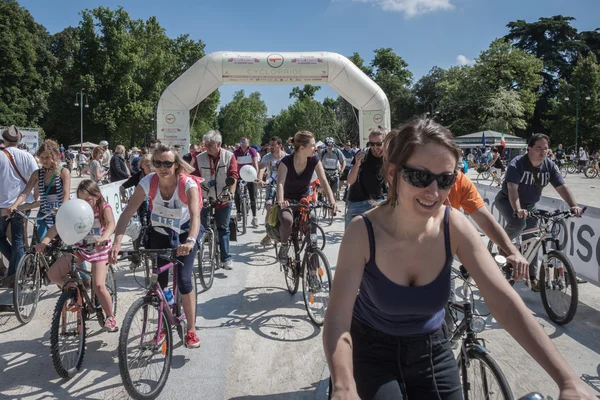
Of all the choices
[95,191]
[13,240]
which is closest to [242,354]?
[95,191]

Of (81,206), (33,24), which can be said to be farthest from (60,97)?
(81,206)

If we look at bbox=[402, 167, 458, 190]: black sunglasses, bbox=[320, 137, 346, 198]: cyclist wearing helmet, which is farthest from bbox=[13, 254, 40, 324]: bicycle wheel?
bbox=[320, 137, 346, 198]: cyclist wearing helmet

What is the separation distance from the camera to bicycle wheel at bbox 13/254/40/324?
4770 mm

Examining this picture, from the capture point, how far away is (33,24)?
163 feet

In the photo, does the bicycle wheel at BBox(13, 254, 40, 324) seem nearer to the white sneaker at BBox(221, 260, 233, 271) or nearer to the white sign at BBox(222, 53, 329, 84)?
the white sneaker at BBox(221, 260, 233, 271)

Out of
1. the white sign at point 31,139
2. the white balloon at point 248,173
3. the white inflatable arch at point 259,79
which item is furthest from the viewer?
the white sign at point 31,139

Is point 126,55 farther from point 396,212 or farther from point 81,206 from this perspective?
point 396,212

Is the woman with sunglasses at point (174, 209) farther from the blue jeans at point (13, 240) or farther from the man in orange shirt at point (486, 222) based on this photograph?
the blue jeans at point (13, 240)

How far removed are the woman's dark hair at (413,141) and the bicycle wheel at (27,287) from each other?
444cm

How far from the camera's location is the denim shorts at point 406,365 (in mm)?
1800

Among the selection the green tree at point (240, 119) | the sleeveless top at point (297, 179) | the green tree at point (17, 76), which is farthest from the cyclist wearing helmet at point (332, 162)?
the green tree at point (240, 119)

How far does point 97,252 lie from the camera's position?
4070mm

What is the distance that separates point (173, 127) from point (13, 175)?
10.8 m

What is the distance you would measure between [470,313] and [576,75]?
55.5 metres
